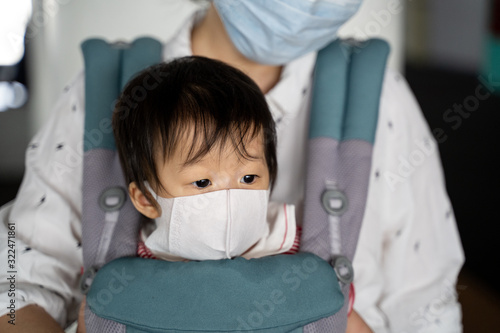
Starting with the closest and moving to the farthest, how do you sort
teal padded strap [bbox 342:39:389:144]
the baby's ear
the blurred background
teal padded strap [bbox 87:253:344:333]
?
teal padded strap [bbox 87:253:344:333], the baby's ear, teal padded strap [bbox 342:39:389:144], the blurred background

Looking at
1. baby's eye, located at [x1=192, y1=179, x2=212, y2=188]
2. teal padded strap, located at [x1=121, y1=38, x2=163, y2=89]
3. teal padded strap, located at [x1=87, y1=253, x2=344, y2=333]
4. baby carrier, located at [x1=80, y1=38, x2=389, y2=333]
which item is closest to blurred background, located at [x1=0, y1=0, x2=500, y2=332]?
teal padded strap, located at [x1=121, y1=38, x2=163, y2=89]

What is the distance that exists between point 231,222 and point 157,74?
10.6 inches

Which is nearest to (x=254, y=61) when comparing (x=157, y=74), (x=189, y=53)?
(x=189, y=53)

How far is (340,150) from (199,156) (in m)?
0.29

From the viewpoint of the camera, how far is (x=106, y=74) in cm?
113

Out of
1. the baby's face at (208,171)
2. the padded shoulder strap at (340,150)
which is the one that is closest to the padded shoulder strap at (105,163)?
the baby's face at (208,171)

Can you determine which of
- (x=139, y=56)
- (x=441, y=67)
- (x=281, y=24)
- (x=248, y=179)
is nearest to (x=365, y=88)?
(x=281, y=24)

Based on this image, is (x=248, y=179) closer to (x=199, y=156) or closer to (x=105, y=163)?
(x=199, y=156)

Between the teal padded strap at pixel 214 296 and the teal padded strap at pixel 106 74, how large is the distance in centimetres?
27

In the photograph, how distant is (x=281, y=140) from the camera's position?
1.16 metres

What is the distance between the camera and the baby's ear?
3.18ft

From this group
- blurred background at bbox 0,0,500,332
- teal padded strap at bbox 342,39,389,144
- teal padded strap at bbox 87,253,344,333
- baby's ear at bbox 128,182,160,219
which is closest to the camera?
teal padded strap at bbox 87,253,344,333

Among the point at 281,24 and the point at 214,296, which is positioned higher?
the point at 281,24

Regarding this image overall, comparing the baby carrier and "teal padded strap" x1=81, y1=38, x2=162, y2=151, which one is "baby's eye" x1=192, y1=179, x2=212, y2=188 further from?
"teal padded strap" x1=81, y1=38, x2=162, y2=151
